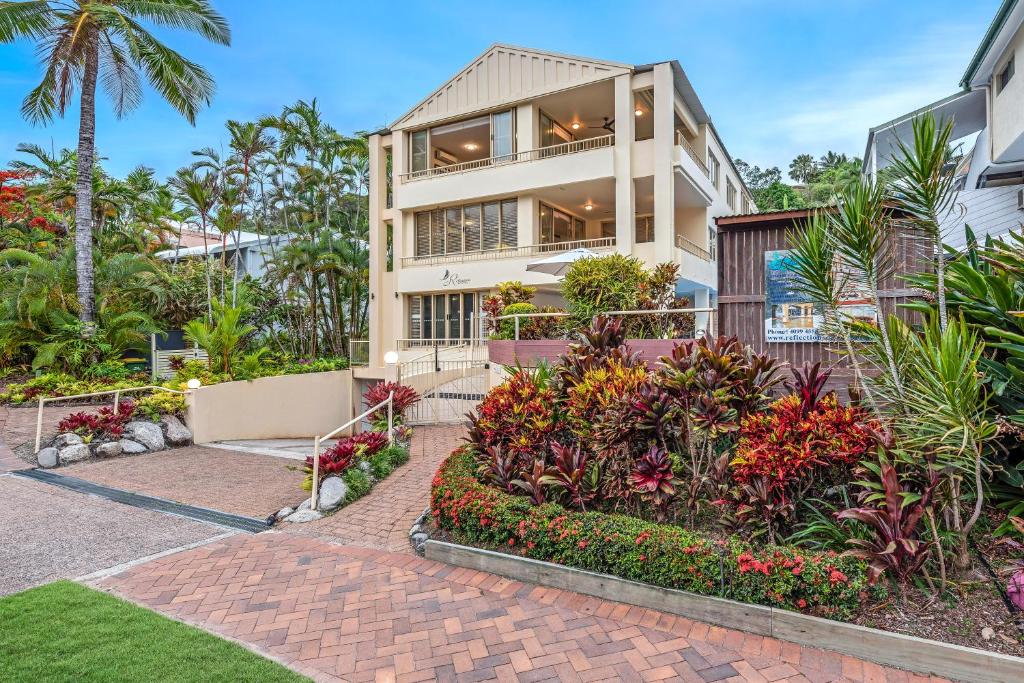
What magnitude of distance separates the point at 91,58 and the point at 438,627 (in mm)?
15705

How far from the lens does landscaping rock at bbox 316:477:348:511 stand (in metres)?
6.42

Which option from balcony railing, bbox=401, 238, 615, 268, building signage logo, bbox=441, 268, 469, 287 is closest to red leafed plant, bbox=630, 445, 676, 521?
balcony railing, bbox=401, 238, 615, 268

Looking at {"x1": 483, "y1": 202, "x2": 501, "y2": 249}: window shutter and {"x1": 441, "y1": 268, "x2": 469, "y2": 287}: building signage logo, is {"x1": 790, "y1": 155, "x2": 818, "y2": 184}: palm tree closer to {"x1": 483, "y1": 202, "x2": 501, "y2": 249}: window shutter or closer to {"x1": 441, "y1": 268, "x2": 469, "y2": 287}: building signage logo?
{"x1": 483, "y1": 202, "x2": 501, "y2": 249}: window shutter

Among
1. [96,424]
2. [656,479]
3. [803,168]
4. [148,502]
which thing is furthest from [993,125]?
[803,168]

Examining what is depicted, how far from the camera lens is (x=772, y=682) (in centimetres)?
311

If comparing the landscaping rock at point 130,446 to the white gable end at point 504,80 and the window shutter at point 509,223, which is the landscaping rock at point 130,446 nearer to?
the window shutter at point 509,223

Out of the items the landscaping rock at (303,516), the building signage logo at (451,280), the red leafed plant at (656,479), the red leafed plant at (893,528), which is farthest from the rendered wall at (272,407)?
the red leafed plant at (893,528)

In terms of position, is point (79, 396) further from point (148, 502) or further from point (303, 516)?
point (303, 516)

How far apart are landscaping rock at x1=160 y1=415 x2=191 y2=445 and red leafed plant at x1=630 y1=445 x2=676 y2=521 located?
9.07 meters

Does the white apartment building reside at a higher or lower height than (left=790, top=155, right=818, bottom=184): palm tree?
lower

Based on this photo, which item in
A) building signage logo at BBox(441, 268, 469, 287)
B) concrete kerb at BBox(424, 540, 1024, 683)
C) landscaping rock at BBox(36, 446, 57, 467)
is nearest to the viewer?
concrete kerb at BBox(424, 540, 1024, 683)

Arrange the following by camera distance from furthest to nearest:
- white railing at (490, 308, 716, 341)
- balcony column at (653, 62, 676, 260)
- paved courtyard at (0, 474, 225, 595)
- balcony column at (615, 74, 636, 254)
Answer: balcony column at (615, 74, 636, 254) → balcony column at (653, 62, 676, 260) → white railing at (490, 308, 716, 341) → paved courtyard at (0, 474, 225, 595)

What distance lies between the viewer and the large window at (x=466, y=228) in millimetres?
16688

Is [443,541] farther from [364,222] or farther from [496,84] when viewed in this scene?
[364,222]
